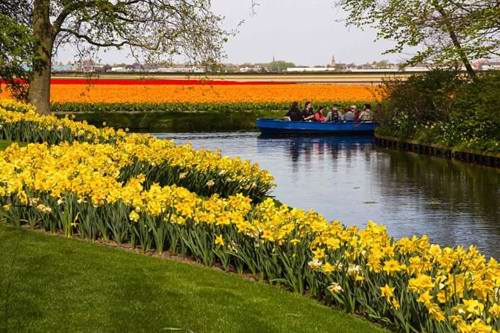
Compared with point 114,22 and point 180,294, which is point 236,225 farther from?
point 114,22

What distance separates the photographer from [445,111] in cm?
3306

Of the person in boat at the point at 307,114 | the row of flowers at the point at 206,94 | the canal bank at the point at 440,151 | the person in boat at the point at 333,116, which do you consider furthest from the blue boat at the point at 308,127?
the row of flowers at the point at 206,94

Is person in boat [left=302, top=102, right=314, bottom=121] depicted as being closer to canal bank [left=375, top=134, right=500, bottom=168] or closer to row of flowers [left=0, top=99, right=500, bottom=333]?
canal bank [left=375, top=134, right=500, bottom=168]

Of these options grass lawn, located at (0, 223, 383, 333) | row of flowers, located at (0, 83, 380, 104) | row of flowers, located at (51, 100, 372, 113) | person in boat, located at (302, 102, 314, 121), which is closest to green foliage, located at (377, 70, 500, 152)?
person in boat, located at (302, 102, 314, 121)

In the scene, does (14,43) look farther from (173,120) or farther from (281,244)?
(173,120)

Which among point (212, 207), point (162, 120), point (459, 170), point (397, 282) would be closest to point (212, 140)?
point (162, 120)

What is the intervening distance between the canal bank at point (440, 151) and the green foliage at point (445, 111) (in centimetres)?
23

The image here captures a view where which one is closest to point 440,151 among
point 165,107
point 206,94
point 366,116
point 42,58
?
point 366,116

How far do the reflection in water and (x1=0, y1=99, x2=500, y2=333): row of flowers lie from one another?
583cm

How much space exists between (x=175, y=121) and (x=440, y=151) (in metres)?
16.9

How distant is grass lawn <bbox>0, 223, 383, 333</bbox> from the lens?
7.11 meters

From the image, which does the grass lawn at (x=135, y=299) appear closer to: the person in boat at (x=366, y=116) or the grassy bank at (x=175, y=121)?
the person in boat at (x=366, y=116)

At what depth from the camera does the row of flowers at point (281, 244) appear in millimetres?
7129

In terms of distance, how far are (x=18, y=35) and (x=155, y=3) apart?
5.02 m
